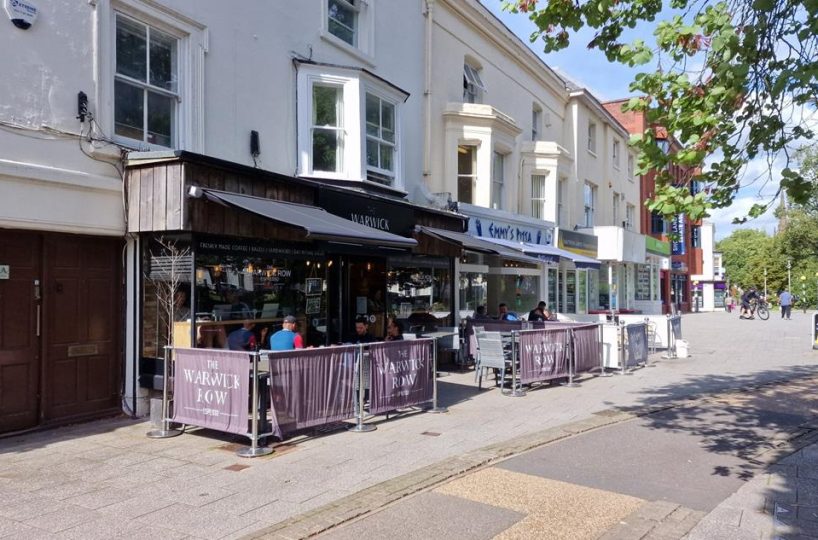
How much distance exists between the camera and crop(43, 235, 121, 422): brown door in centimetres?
757

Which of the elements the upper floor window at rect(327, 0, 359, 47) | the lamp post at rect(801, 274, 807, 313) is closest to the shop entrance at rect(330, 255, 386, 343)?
the upper floor window at rect(327, 0, 359, 47)

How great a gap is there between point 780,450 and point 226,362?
6.16 meters

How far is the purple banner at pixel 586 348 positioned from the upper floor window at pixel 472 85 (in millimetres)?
7528

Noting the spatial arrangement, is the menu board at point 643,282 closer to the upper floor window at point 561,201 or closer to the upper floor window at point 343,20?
the upper floor window at point 561,201

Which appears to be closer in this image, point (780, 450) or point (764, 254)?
point (780, 450)

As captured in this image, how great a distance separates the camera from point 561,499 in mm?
5230

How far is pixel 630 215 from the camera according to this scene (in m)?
32.1

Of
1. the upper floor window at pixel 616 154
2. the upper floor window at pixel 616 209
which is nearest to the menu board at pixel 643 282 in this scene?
the upper floor window at pixel 616 209

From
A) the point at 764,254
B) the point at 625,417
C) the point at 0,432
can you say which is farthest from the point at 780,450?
the point at 764,254

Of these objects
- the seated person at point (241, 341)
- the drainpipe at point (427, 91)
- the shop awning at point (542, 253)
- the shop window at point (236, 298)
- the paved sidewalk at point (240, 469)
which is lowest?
the paved sidewalk at point (240, 469)

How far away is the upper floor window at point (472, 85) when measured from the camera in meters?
16.8

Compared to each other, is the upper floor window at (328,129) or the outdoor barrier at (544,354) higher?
the upper floor window at (328,129)

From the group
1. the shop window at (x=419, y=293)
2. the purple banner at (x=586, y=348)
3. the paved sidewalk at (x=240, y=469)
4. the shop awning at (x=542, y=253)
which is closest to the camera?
the paved sidewalk at (x=240, y=469)

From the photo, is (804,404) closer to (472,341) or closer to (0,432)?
(472,341)
